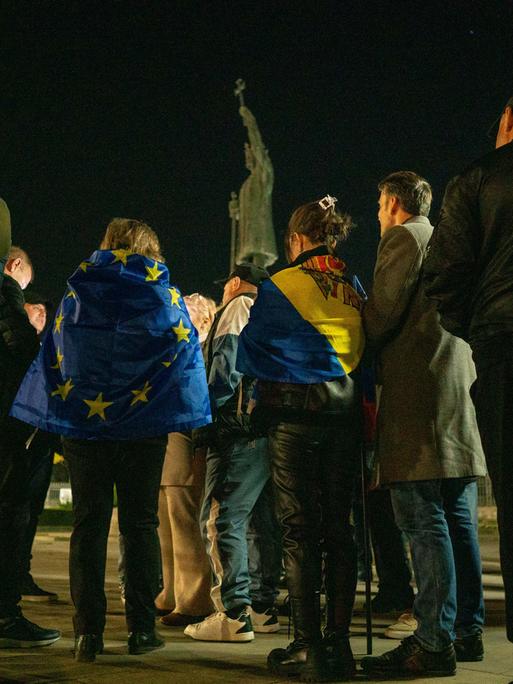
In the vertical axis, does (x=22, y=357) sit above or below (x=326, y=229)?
below

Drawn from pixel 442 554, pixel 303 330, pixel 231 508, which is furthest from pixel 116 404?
pixel 442 554

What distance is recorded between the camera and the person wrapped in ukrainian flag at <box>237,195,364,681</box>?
371 cm

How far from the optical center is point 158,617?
581 centimetres

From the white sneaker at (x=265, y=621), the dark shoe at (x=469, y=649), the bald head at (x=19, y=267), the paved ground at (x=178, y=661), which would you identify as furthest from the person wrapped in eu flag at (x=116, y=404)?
the dark shoe at (x=469, y=649)

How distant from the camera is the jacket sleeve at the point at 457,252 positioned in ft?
10.3

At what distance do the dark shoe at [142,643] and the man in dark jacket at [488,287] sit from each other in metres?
1.90

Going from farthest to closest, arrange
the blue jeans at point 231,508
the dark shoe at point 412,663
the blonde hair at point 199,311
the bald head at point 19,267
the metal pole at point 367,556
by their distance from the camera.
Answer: the blonde hair at point 199,311
the bald head at point 19,267
the blue jeans at point 231,508
the metal pole at point 367,556
the dark shoe at point 412,663

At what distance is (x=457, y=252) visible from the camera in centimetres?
314

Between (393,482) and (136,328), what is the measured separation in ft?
Answer: 4.69

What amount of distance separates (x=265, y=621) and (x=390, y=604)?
Answer: 3.45 feet

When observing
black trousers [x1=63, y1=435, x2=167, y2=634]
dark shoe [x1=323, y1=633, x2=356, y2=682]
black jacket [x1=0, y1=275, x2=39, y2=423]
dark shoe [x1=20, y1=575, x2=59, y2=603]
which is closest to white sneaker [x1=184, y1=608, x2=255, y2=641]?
black trousers [x1=63, y1=435, x2=167, y2=634]

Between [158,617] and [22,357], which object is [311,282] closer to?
[22,357]

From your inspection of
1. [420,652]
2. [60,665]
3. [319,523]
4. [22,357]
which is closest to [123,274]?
[22,357]

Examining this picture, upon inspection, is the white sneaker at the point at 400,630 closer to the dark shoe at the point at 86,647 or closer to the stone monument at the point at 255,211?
the dark shoe at the point at 86,647
